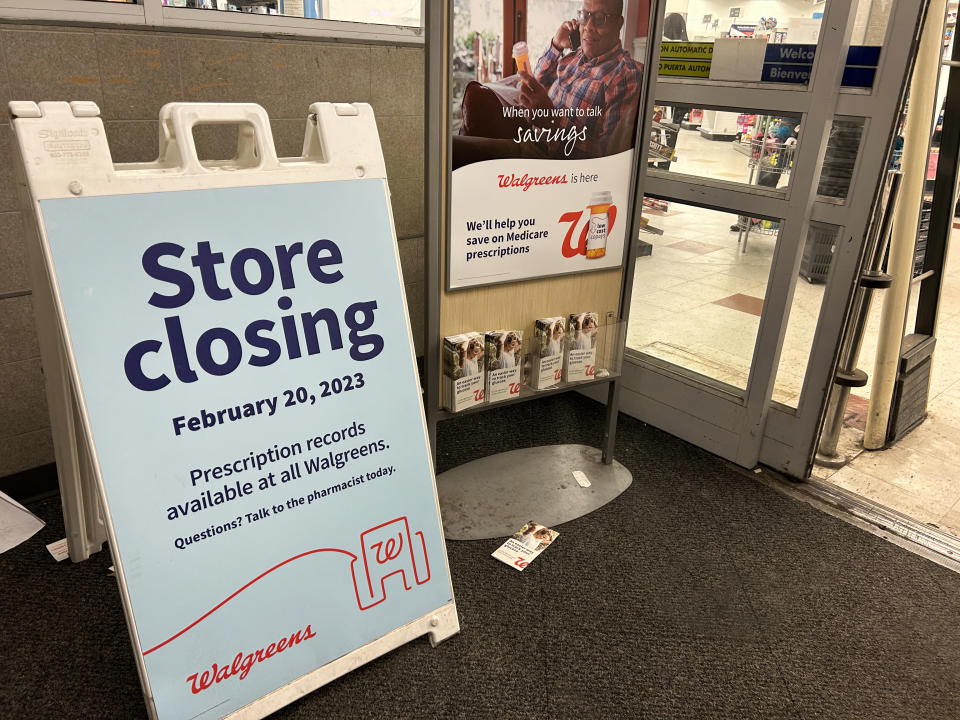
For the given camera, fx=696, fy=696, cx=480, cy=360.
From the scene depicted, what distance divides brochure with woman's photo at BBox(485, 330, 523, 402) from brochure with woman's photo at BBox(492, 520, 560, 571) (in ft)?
1.49

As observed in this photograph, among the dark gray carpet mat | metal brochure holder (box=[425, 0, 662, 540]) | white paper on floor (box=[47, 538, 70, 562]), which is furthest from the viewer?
white paper on floor (box=[47, 538, 70, 562])

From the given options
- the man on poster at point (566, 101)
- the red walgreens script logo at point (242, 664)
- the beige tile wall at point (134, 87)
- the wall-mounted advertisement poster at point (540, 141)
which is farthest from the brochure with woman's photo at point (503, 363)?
the beige tile wall at point (134, 87)

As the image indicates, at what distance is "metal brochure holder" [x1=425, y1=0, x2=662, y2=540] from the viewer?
1870 mm

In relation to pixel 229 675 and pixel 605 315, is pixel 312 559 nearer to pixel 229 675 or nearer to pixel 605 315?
pixel 229 675

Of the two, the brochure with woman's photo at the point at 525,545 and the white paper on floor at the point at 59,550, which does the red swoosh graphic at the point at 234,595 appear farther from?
the white paper on floor at the point at 59,550

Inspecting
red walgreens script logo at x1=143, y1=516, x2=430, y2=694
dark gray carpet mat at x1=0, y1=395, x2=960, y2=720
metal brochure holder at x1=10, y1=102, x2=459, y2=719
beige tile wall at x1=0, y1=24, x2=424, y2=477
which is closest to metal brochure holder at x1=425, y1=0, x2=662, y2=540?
dark gray carpet mat at x1=0, y1=395, x2=960, y2=720

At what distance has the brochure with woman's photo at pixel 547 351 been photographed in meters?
2.29

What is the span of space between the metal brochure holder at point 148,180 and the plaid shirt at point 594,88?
0.66 metres

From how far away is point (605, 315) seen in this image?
2.49 metres

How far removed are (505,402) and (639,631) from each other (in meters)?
0.79

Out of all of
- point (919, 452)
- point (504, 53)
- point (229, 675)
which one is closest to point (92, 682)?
point (229, 675)

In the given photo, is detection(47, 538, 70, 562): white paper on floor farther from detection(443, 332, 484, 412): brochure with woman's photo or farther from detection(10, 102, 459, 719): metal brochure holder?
detection(443, 332, 484, 412): brochure with woman's photo

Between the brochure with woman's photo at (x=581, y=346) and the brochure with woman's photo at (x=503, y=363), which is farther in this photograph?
the brochure with woman's photo at (x=581, y=346)

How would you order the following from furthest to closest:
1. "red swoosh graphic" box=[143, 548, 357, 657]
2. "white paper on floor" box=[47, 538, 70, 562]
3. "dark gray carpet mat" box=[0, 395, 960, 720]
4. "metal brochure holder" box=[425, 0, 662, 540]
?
"white paper on floor" box=[47, 538, 70, 562], "metal brochure holder" box=[425, 0, 662, 540], "dark gray carpet mat" box=[0, 395, 960, 720], "red swoosh graphic" box=[143, 548, 357, 657]
